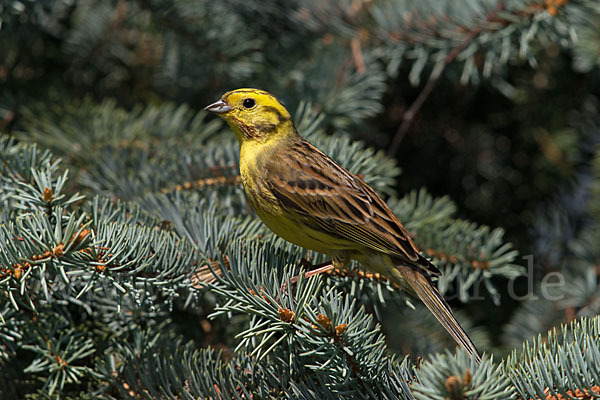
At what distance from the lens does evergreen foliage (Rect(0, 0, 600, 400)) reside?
5.40 feet

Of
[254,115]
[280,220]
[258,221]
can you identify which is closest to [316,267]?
[280,220]

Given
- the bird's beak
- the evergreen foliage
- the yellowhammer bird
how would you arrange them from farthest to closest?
the bird's beak → the yellowhammer bird → the evergreen foliage

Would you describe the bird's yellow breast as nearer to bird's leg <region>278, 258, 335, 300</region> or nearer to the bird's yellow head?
bird's leg <region>278, 258, 335, 300</region>

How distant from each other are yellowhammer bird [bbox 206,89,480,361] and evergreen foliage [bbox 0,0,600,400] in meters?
0.09

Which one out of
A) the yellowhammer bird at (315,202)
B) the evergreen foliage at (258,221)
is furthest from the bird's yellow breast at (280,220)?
the evergreen foliage at (258,221)

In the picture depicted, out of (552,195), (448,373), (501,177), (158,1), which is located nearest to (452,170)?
(501,177)

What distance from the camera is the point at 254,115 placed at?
109 inches

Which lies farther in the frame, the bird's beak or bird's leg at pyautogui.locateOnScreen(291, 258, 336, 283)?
the bird's beak

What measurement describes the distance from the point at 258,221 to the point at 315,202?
0.80ft

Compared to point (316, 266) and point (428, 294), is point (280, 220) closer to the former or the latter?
point (316, 266)

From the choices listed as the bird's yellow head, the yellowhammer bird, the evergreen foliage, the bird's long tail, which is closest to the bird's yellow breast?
the yellowhammer bird

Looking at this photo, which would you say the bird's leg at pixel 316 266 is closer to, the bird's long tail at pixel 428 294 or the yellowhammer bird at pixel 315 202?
the yellowhammer bird at pixel 315 202

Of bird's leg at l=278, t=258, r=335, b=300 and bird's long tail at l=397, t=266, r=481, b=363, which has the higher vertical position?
bird's long tail at l=397, t=266, r=481, b=363

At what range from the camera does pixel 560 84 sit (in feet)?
11.4
